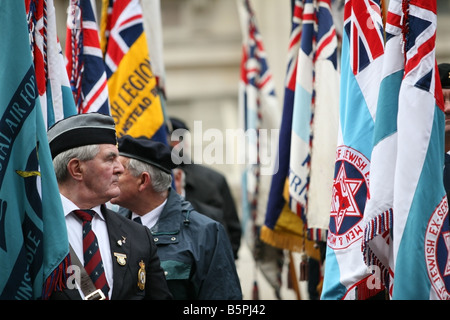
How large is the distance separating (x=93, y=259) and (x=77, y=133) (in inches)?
25.6

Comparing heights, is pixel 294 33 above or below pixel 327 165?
above

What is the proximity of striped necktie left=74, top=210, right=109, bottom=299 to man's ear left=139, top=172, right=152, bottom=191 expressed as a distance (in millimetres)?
997

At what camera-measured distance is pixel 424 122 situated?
359cm

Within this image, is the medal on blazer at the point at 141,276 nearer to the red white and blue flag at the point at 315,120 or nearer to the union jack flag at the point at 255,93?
the red white and blue flag at the point at 315,120

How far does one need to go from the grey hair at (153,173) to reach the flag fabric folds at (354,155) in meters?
1.10

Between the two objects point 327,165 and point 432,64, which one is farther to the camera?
point 327,165

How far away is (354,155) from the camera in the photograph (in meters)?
4.19

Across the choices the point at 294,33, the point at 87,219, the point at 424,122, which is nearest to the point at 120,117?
the point at 294,33

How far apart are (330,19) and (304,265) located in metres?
1.64

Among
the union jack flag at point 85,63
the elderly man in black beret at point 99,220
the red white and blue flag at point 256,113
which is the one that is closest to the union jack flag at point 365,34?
the elderly man in black beret at point 99,220

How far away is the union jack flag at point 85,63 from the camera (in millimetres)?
5188

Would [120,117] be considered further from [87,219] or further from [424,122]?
[424,122]

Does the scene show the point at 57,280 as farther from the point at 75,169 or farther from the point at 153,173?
the point at 153,173

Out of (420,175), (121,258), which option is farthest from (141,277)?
(420,175)
